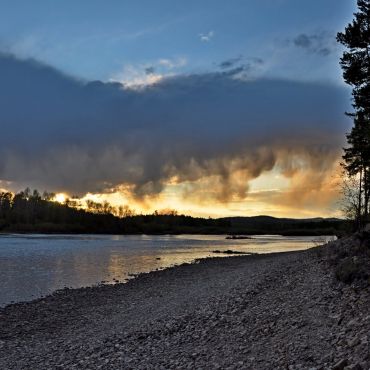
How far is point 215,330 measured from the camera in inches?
631

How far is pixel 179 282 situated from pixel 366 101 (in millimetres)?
21108

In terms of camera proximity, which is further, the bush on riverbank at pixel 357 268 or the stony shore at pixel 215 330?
the bush on riverbank at pixel 357 268

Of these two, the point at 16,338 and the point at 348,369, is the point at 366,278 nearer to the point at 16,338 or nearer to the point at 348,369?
the point at 348,369

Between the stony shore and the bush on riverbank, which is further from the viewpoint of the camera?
the bush on riverbank

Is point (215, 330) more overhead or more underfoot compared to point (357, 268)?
more underfoot

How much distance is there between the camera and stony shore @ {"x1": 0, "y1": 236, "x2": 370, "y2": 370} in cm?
1184

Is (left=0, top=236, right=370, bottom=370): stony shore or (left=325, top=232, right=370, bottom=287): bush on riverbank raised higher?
(left=325, top=232, right=370, bottom=287): bush on riverbank

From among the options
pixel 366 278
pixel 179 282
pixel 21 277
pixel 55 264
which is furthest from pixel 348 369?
pixel 55 264

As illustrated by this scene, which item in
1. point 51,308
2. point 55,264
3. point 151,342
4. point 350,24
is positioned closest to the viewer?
point 151,342

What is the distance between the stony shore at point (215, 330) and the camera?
38.9ft

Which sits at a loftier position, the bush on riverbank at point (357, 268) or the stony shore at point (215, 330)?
the bush on riverbank at point (357, 268)

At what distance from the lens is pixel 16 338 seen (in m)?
20.0

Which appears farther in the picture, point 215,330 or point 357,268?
point 357,268

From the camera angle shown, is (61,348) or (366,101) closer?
(61,348)
